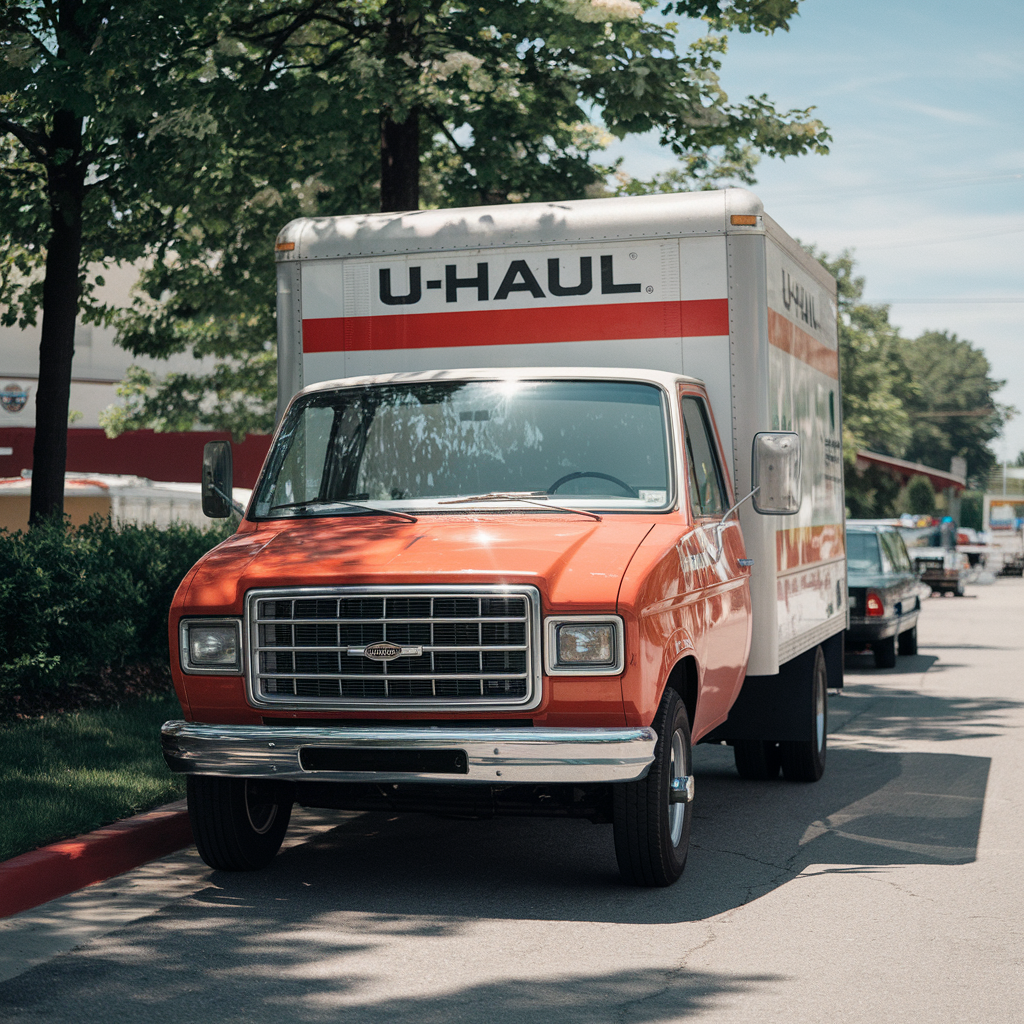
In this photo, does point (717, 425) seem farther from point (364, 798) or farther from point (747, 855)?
point (364, 798)

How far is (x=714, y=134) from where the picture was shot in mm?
14875

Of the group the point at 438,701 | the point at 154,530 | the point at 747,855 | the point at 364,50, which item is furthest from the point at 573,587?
the point at 364,50

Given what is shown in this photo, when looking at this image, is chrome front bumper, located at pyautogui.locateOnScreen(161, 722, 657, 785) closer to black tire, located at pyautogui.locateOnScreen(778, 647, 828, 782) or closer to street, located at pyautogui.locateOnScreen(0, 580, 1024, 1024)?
street, located at pyautogui.locateOnScreen(0, 580, 1024, 1024)

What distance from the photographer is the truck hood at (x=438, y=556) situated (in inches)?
232

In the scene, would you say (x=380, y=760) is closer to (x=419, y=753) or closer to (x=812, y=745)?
(x=419, y=753)

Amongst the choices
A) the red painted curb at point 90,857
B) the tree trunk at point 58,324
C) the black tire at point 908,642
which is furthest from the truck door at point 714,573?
the black tire at point 908,642

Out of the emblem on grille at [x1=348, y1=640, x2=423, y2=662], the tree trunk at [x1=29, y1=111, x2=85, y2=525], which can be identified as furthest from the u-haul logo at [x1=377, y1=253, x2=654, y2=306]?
the tree trunk at [x1=29, y1=111, x2=85, y2=525]

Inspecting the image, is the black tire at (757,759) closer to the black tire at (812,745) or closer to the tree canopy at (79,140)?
the black tire at (812,745)

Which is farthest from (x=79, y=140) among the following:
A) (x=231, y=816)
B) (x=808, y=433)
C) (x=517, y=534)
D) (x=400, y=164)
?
(x=517, y=534)

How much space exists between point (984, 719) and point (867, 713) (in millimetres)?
1097

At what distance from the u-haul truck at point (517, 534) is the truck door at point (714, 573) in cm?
2

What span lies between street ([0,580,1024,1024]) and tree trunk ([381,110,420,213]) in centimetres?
822

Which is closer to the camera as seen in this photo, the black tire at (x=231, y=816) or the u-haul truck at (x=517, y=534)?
the u-haul truck at (x=517, y=534)

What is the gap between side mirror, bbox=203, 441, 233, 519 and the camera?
7.57 metres
